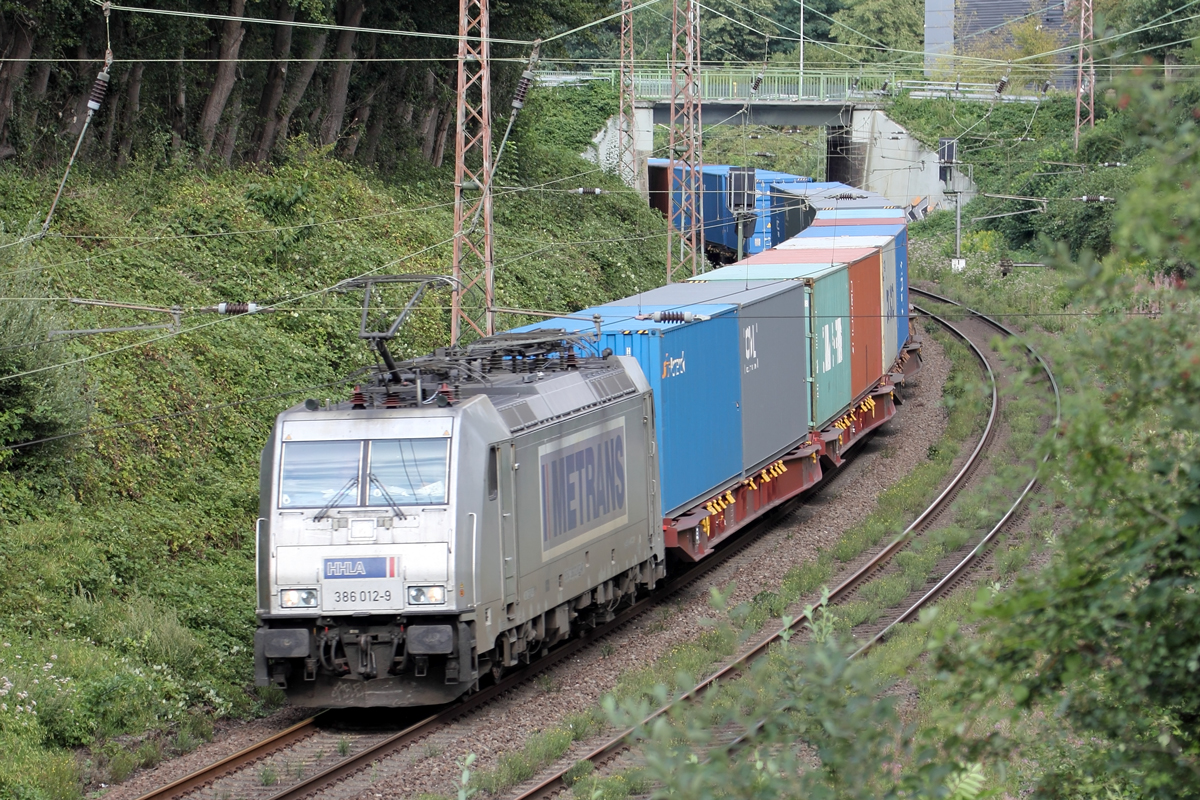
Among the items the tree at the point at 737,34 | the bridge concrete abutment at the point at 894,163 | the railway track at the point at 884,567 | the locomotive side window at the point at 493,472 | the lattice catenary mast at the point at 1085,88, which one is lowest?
the railway track at the point at 884,567

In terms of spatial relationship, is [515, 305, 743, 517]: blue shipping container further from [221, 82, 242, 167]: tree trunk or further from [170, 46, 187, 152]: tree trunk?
[221, 82, 242, 167]: tree trunk

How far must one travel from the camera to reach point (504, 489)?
12.2 metres

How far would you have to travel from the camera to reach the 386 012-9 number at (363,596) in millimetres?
11602

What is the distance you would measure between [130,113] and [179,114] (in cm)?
174

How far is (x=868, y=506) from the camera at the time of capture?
22.3m

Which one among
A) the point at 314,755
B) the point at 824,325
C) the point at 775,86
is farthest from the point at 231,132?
the point at 775,86

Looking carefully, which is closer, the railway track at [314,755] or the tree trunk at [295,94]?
the railway track at [314,755]

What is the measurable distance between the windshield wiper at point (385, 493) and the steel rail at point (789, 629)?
8.71 ft

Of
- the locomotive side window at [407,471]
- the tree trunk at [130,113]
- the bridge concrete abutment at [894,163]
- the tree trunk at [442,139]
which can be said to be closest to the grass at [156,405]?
the tree trunk at [130,113]

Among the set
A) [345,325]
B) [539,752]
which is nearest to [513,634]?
[539,752]

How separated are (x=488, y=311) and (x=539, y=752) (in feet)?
26.3

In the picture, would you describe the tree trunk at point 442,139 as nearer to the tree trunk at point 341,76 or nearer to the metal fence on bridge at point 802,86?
the tree trunk at point 341,76

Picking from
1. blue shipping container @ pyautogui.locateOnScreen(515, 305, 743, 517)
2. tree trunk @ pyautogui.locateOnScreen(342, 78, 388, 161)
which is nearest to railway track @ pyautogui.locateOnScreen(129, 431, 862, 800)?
blue shipping container @ pyautogui.locateOnScreen(515, 305, 743, 517)

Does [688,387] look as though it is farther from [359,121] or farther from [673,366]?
[359,121]
